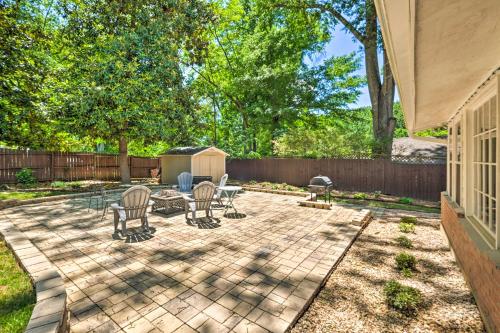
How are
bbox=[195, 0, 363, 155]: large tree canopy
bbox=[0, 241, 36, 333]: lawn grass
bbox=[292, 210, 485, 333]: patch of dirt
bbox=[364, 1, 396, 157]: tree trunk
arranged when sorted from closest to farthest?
bbox=[0, 241, 36, 333]: lawn grass < bbox=[292, 210, 485, 333]: patch of dirt < bbox=[364, 1, 396, 157]: tree trunk < bbox=[195, 0, 363, 155]: large tree canopy

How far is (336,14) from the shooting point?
13383 mm

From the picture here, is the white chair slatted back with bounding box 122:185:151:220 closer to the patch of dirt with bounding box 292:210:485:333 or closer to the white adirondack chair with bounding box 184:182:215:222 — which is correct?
the white adirondack chair with bounding box 184:182:215:222

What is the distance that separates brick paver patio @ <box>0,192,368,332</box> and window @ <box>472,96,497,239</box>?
2096 millimetres

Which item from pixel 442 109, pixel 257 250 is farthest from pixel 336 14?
pixel 257 250

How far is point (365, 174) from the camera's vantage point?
37.6 ft

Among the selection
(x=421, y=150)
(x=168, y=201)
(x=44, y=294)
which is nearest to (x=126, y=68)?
(x=168, y=201)

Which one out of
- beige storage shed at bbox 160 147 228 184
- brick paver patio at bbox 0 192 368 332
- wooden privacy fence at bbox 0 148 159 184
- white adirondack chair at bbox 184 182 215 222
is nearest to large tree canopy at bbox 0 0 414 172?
wooden privacy fence at bbox 0 148 159 184

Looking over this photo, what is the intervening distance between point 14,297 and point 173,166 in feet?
37.5

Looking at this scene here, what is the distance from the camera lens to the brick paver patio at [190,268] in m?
2.41

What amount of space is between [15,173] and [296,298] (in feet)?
53.1

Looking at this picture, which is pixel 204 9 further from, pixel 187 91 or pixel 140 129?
pixel 140 129

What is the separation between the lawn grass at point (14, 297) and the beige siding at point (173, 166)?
9.65 meters

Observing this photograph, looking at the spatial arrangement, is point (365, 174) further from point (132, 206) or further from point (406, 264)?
point (132, 206)

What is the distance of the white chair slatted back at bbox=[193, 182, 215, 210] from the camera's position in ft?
18.5
